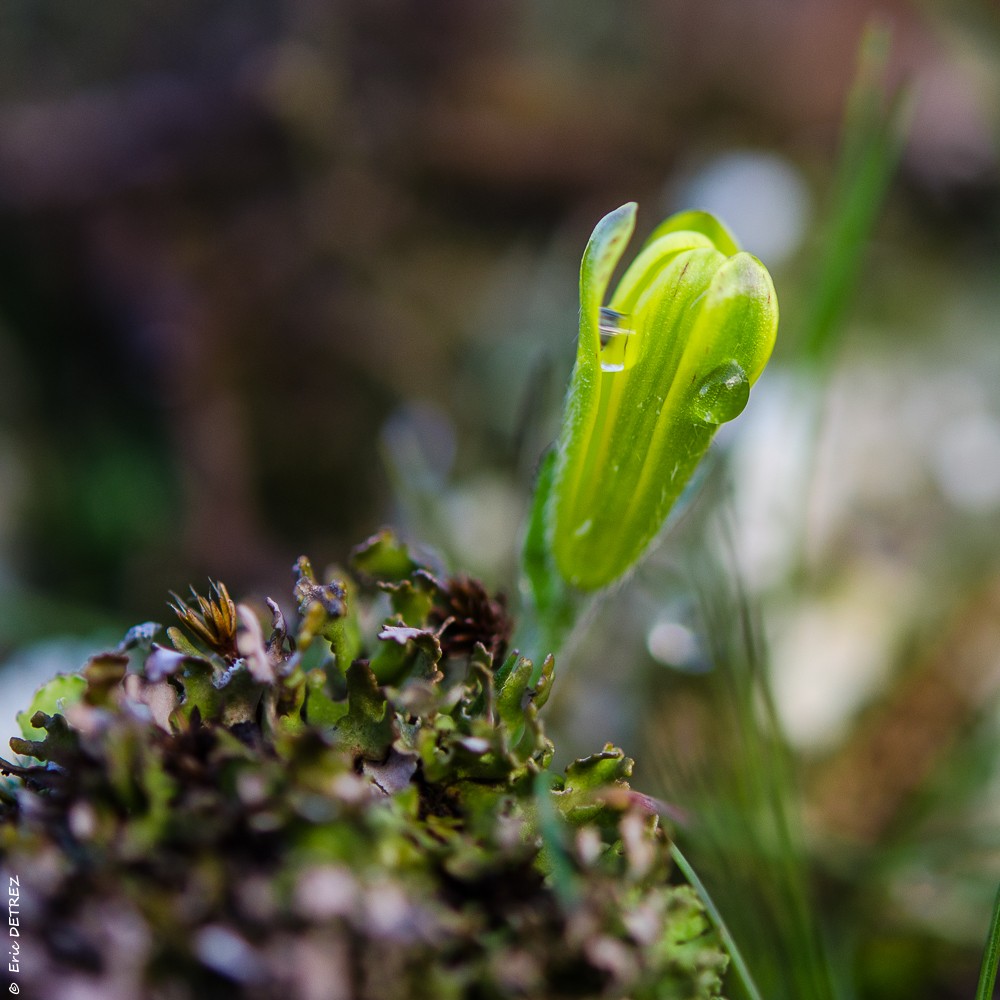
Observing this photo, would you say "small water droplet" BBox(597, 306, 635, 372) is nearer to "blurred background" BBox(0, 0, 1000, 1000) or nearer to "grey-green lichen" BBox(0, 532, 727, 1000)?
"grey-green lichen" BBox(0, 532, 727, 1000)

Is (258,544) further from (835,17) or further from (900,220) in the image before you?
(835,17)

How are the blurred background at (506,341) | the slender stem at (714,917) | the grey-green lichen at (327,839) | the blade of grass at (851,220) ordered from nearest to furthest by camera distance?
the grey-green lichen at (327,839) → the slender stem at (714,917) → the blade of grass at (851,220) → the blurred background at (506,341)

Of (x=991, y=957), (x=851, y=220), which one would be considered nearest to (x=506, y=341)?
(x=851, y=220)

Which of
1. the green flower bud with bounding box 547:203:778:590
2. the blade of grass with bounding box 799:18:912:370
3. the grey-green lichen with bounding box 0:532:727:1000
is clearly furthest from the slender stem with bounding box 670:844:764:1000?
the blade of grass with bounding box 799:18:912:370

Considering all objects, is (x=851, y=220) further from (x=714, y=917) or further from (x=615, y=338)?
(x=714, y=917)

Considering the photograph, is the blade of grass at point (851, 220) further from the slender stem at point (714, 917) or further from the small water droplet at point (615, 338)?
the slender stem at point (714, 917)

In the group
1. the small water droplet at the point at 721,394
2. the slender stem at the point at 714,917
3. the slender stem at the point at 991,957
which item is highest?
the small water droplet at the point at 721,394

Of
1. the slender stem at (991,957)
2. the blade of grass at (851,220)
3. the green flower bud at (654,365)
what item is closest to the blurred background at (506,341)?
the blade of grass at (851,220)
